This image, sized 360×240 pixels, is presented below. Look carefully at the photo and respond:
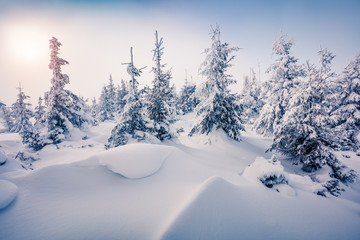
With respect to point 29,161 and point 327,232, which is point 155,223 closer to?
point 327,232

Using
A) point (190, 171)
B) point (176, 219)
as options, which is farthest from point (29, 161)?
point (176, 219)

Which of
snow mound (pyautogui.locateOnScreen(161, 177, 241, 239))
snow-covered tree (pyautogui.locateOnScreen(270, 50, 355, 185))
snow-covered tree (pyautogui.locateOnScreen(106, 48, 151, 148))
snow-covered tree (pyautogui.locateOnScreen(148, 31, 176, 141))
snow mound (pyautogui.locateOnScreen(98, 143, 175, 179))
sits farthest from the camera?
snow-covered tree (pyautogui.locateOnScreen(148, 31, 176, 141))

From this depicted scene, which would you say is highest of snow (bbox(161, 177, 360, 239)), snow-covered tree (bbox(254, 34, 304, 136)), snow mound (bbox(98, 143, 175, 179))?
snow-covered tree (bbox(254, 34, 304, 136))

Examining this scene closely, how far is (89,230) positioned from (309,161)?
12441 millimetres

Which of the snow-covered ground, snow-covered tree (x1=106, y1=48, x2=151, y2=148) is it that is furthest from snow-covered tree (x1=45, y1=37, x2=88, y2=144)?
the snow-covered ground

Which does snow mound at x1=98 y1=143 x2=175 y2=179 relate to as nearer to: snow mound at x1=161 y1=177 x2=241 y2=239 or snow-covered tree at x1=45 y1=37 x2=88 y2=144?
snow mound at x1=161 y1=177 x2=241 y2=239

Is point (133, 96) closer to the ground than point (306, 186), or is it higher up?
higher up

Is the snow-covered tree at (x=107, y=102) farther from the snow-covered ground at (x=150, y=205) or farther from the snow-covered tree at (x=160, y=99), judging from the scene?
the snow-covered ground at (x=150, y=205)

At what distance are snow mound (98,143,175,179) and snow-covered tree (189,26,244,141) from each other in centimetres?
934

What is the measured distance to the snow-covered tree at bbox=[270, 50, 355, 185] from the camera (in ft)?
30.2

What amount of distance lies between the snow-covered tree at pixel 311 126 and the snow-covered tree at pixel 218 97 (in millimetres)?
3844

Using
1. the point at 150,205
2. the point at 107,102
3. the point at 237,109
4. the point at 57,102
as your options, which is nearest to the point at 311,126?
the point at 237,109

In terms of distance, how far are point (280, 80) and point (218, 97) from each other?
8.10 meters

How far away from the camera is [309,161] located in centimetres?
952
